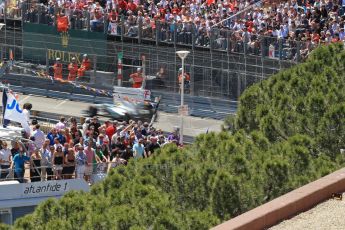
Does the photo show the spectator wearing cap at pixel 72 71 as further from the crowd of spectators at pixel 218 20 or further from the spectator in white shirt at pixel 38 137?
the spectator in white shirt at pixel 38 137

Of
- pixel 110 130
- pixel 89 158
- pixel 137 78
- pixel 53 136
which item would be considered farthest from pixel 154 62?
pixel 89 158

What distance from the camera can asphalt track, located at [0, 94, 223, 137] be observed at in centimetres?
3797

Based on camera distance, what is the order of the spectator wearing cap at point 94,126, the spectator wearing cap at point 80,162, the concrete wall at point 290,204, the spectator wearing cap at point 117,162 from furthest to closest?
the spectator wearing cap at point 94,126 < the spectator wearing cap at point 117,162 < the spectator wearing cap at point 80,162 < the concrete wall at point 290,204

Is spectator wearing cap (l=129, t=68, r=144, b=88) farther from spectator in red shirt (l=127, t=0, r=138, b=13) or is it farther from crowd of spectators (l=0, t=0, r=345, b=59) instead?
spectator in red shirt (l=127, t=0, r=138, b=13)

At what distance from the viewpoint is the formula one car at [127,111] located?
37.8 m

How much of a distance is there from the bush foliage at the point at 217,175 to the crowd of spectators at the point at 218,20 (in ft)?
51.0

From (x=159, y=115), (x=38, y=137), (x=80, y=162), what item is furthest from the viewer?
(x=159, y=115)

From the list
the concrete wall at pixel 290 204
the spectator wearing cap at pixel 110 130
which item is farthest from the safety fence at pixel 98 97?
the concrete wall at pixel 290 204

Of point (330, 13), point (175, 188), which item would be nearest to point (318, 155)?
point (175, 188)

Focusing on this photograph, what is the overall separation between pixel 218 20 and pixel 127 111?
21.8ft

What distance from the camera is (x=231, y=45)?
40.5m

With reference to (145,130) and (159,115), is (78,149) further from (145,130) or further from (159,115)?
(159,115)

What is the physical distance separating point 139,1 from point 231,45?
21.8 ft

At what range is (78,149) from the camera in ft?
97.6
